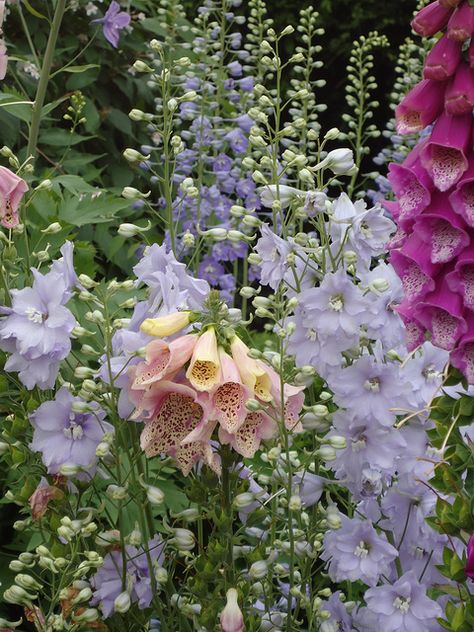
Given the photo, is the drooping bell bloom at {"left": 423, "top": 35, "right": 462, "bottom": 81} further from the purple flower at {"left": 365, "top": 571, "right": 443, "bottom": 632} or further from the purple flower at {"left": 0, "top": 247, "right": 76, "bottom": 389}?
the purple flower at {"left": 365, "top": 571, "right": 443, "bottom": 632}

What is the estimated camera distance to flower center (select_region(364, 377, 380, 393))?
5.79 feet

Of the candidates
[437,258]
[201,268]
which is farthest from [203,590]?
[201,268]

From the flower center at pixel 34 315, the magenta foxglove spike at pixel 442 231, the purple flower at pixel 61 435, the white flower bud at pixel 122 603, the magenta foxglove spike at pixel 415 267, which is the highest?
the magenta foxglove spike at pixel 442 231

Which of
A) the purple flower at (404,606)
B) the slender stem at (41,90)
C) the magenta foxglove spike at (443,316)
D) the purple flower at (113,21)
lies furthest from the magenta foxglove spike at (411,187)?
the purple flower at (113,21)

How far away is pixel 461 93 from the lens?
145 centimetres

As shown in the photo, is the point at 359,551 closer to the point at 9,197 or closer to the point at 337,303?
the point at 337,303

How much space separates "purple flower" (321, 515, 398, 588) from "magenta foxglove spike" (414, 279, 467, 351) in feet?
1.56

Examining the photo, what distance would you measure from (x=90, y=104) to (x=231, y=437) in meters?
2.83

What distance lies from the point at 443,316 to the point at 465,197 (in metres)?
0.18

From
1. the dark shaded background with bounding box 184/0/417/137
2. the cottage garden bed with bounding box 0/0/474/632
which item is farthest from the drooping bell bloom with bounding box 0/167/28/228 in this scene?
the dark shaded background with bounding box 184/0/417/137

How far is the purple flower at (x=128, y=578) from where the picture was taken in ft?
5.77

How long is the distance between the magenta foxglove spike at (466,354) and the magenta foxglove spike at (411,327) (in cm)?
7

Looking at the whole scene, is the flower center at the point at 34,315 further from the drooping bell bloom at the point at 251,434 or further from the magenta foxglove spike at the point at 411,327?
the magenta foxglove spike at the point at 411,327

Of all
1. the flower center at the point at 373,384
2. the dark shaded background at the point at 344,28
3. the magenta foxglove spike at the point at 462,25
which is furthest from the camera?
the dark shaded background at the point at 344,28
